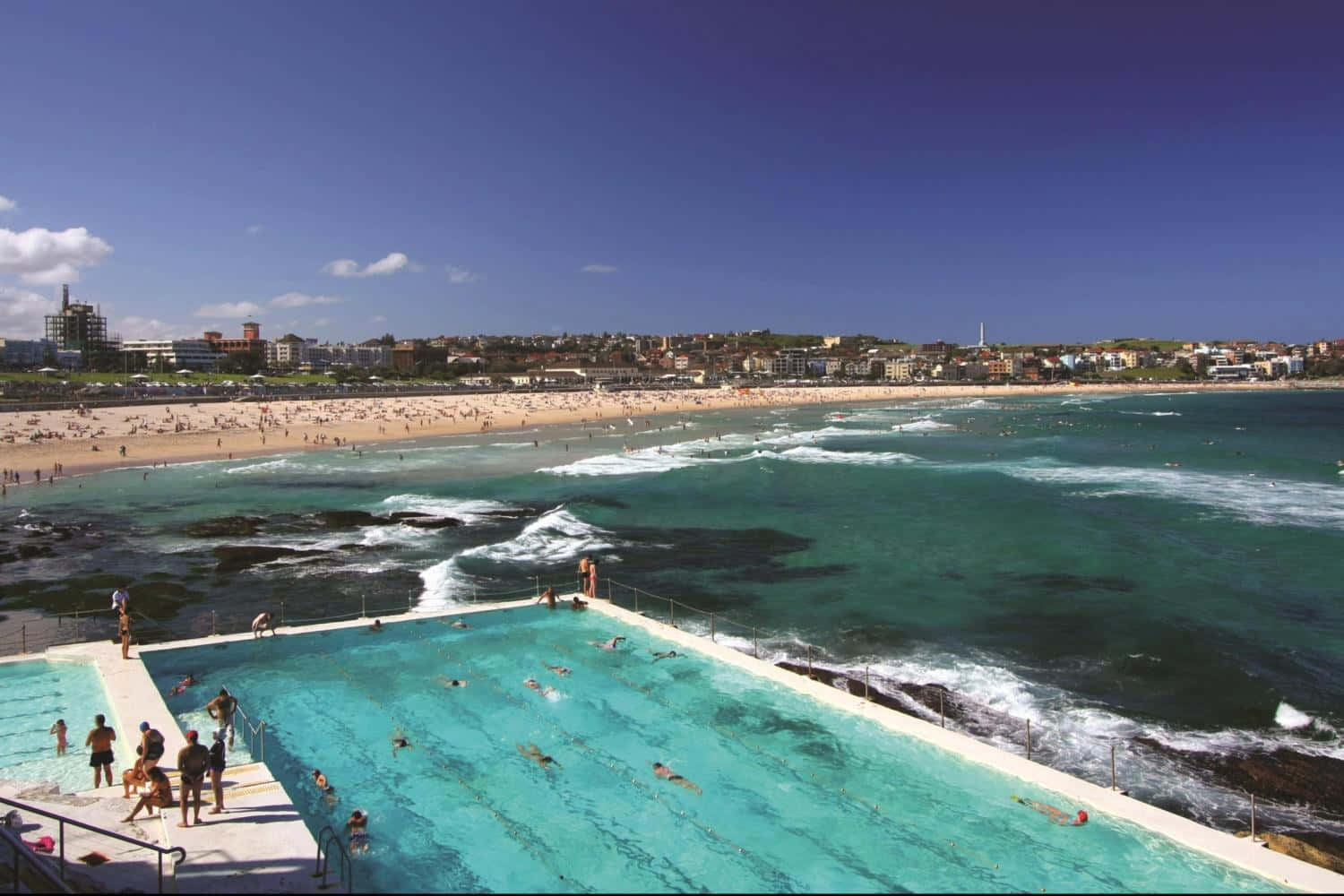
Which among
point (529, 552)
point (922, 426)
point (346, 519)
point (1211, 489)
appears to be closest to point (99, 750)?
point (529, 552)

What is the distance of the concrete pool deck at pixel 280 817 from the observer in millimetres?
7281

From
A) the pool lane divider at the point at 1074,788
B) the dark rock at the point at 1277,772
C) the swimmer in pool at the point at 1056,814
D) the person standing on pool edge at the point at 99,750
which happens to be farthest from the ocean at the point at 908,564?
the person standing on pool edge at the point at 99,750

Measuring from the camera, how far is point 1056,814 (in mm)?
9031

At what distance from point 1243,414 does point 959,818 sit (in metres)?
105

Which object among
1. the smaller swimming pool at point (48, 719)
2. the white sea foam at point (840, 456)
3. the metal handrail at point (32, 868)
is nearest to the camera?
the metal handrail at point (32, 868)

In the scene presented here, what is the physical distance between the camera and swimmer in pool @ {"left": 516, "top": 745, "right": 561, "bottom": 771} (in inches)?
411

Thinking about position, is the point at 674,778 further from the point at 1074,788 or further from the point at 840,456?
the point at 840,456

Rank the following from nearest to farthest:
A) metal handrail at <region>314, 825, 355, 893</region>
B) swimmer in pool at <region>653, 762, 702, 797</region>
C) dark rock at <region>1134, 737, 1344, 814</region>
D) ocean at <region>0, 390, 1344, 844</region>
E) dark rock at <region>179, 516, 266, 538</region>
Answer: metal handrail at <region>314, 825, 355, 893</region>, swimmer in pool at <region>653, 762, 702, 797</region>, dark rock at <region>1134, 737, 1344, 814</region>, ocean at <region>0, 390, 1344, 844</region>, dark rock at <region>179, 516, 266, 538</region>

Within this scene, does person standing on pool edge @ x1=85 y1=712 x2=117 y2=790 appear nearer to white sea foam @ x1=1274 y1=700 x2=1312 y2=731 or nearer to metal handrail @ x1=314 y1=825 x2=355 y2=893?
metal handrail @ x1=314 y1=825 x2=355 y2=893

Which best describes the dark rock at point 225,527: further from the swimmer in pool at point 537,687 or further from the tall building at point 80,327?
the tall building at point 80,327

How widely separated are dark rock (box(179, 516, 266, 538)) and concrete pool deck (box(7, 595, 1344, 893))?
15.7m

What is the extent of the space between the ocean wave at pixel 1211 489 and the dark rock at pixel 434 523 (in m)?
26.4

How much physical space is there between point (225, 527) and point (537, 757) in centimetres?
2286

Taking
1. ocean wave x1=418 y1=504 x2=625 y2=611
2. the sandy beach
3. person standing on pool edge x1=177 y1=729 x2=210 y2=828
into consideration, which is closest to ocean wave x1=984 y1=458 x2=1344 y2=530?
ocean wave x1=418 y1=504 x2=625 y2=611
